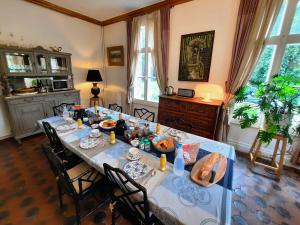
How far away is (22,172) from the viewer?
207 centimetres

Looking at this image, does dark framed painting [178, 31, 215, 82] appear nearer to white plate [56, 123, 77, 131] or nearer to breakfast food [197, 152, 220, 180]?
breakfast food [197, 152, 220, 180]

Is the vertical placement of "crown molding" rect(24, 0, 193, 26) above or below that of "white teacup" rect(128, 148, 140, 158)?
above

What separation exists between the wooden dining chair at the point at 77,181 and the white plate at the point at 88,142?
0.81ft

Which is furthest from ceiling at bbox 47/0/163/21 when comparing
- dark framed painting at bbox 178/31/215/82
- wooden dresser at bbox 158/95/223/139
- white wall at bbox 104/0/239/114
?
wooden dresser at bbox 158/95/223/139

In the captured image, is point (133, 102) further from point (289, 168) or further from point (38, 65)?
point (289, 168)

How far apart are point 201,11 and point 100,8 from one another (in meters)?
2.20

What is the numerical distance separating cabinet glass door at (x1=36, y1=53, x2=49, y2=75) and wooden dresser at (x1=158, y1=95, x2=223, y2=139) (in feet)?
8.31

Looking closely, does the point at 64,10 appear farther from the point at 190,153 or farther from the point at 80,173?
the point at 190,153

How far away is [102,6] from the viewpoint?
313cm

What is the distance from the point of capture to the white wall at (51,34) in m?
2.73

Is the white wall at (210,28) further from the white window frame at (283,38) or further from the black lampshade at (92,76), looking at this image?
the black lampshade at (92,76)

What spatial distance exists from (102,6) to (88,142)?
3091mm

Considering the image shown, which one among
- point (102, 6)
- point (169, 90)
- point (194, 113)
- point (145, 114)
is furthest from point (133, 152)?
point (102, 6)

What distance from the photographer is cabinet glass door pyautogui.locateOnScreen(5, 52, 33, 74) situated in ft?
8.65
